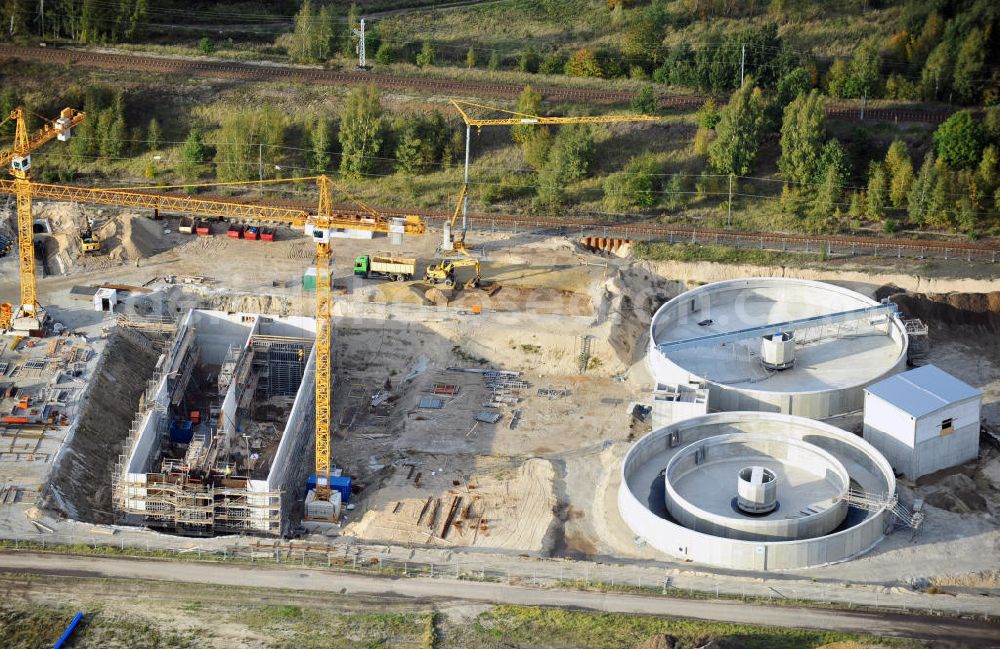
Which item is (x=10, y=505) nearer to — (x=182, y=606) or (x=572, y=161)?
(x=182, y=606)

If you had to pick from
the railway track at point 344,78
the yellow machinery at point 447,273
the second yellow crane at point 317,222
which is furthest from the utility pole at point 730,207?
the second yellow crane at point 317,222

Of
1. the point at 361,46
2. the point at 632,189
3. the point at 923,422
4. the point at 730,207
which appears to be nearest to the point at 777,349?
the point at 923,422

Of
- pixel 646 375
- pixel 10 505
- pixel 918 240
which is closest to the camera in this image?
pixel 10 505

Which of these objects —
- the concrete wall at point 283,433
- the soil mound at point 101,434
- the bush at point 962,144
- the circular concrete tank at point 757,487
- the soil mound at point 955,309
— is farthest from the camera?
the bush at point 962,144

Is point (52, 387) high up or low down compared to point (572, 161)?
down

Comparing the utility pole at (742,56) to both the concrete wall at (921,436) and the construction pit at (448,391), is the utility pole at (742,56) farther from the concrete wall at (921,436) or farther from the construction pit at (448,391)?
the concrete wall at (921,436)

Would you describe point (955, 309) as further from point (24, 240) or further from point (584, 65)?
point (24, 240)

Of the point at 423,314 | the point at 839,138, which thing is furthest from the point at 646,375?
the point at 839,138
